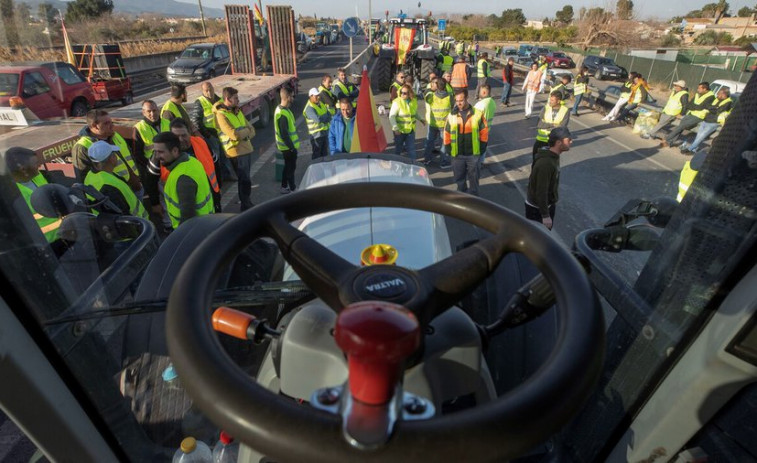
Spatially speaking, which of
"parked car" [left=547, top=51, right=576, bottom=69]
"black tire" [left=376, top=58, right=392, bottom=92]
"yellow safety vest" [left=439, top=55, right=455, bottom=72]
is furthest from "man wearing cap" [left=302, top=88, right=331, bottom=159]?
"parked car" [left=547, top=51, right=576, bottom=69]

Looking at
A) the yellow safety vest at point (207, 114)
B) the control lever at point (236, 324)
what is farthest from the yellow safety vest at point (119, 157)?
the control lever at point (236, 324)

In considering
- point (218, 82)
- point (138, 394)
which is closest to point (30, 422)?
point (138, 394)

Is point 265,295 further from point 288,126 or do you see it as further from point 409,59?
point 409,59

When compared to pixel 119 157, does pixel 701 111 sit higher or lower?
lower

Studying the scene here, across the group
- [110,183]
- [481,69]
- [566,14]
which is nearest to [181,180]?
[110,183]

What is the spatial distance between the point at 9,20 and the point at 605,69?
24155 millimetres

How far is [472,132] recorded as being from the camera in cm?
615

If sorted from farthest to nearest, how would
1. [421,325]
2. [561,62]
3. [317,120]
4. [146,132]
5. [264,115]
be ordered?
[561,62], [264,115], [317,120], [146,132], [421,325]

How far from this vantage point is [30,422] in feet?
4.06

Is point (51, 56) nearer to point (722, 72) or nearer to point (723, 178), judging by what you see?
point (723, 178)

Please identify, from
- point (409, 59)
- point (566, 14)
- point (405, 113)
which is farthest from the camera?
point (566, 14)

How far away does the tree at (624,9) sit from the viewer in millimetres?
26630

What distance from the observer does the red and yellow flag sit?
16.0 meters

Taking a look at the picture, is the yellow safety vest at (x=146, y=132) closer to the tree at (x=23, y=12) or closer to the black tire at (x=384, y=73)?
the tree at (x=23, y=12)
